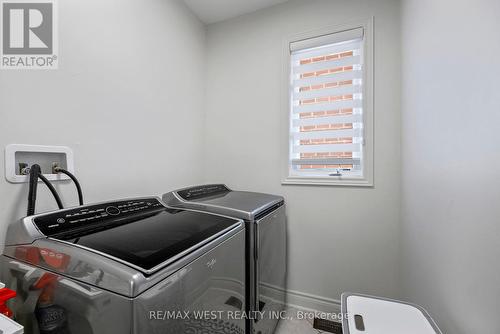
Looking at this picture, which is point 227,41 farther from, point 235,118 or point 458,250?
point 458,250

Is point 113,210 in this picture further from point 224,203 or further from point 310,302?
point 310,302

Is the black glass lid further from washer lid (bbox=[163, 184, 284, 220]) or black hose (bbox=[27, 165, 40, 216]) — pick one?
black hose (bbox=[27, 165, 40, 216])

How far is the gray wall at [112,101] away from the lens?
3.21ft

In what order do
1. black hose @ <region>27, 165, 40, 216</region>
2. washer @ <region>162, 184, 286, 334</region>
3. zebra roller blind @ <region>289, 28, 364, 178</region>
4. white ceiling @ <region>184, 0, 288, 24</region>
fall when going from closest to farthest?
black hose @ <region>27, 165, 40, 216</region> → washer @ <region>162, 184, 286, 334</region> → zebra roller blind @ <region>289, 28, 364, 178</region> → white ceiling @ <region>184, 0, 288, 24</region>

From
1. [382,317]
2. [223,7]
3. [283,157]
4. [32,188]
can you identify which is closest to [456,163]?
[382,317]

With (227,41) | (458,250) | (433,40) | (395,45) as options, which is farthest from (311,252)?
(227,41)

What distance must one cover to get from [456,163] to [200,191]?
1431 millimetres

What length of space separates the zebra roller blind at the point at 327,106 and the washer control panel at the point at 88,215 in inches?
49.0

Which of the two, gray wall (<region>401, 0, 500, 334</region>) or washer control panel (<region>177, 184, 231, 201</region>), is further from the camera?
washer control panel (<region>177, 184, 231, 201</region>)

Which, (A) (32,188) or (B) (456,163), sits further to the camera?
(A) (32,188)

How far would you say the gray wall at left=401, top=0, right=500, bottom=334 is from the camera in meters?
0.61

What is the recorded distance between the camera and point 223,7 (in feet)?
6.52

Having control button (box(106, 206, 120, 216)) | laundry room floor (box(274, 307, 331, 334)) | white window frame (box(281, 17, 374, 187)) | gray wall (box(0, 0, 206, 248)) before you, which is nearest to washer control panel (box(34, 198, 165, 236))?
control button (box(106, 206, 120, 216))

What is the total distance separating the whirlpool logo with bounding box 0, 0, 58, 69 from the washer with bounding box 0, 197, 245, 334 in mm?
705
